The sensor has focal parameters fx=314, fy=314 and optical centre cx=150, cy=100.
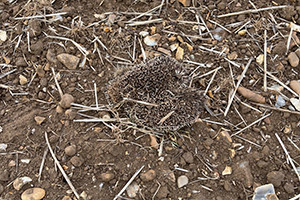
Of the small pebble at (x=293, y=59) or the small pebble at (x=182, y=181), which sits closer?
the small pebble at (x=182, y=181)

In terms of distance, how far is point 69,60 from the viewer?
11.2ft

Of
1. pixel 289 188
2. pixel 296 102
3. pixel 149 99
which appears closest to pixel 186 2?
pixel 149 99

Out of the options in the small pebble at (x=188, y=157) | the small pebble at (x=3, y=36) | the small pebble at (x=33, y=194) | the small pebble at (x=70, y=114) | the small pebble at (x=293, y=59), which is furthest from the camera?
the small pebble at (x=3, y=36)

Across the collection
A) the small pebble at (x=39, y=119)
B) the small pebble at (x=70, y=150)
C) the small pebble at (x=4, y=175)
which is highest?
the small pebble at (x=39, y=119)

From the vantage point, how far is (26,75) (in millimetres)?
3426

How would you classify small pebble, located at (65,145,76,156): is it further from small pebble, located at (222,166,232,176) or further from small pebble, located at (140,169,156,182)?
small pebble, located at (222,166,232,176)

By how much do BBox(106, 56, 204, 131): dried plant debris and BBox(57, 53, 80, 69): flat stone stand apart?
2.11ft

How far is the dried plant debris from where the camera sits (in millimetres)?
2990

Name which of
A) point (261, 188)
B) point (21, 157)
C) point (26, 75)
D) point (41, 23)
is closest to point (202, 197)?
point (261, 188)

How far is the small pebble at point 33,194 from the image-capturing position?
273cm

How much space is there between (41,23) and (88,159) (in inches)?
69.2

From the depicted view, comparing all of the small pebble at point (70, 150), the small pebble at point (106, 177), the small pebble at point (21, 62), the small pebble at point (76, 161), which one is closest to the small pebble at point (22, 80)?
the small pebble at point (21, 62)

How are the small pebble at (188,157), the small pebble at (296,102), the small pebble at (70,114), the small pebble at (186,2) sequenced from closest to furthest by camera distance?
the small pebble at (188,157) < the small pebble at (70,114) < the small pebble at (296,102) < the small pebble at (186,2)

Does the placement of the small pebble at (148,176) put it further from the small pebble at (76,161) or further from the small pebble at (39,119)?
the small pebble at (39,119)
